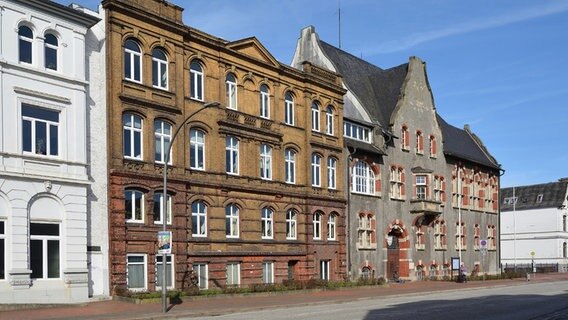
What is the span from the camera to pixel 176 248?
31.8 metres

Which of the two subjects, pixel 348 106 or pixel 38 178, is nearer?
pixel 38 178

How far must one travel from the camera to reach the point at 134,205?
3031cm

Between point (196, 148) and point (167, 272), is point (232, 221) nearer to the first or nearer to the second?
point (196, 148)

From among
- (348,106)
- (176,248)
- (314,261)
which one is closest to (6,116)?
(176,248)

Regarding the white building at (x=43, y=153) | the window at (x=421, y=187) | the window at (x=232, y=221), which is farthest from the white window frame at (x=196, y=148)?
the window at (x=421, y=187)

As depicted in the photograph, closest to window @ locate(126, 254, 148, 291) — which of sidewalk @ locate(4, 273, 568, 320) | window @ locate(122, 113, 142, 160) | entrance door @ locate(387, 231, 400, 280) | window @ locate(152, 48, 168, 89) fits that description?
sidewalk @ locate(4, 273, 568, 320)

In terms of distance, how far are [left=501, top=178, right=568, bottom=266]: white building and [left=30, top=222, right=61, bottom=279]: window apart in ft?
215

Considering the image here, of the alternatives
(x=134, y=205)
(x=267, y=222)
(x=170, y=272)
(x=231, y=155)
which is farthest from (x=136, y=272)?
(x=267, y=222)

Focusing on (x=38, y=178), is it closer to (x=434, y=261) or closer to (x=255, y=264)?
(x=255, y=264)

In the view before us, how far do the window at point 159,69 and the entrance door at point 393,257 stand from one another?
2273 cm

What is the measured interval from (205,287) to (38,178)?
35.2 ft

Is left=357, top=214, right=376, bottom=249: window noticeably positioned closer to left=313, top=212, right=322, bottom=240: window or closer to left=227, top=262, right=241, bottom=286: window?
left=313, top=212, right=322, bottom=240: window

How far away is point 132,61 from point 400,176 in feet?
83.3

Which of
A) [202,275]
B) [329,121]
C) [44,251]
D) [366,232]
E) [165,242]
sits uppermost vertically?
[329,121]
